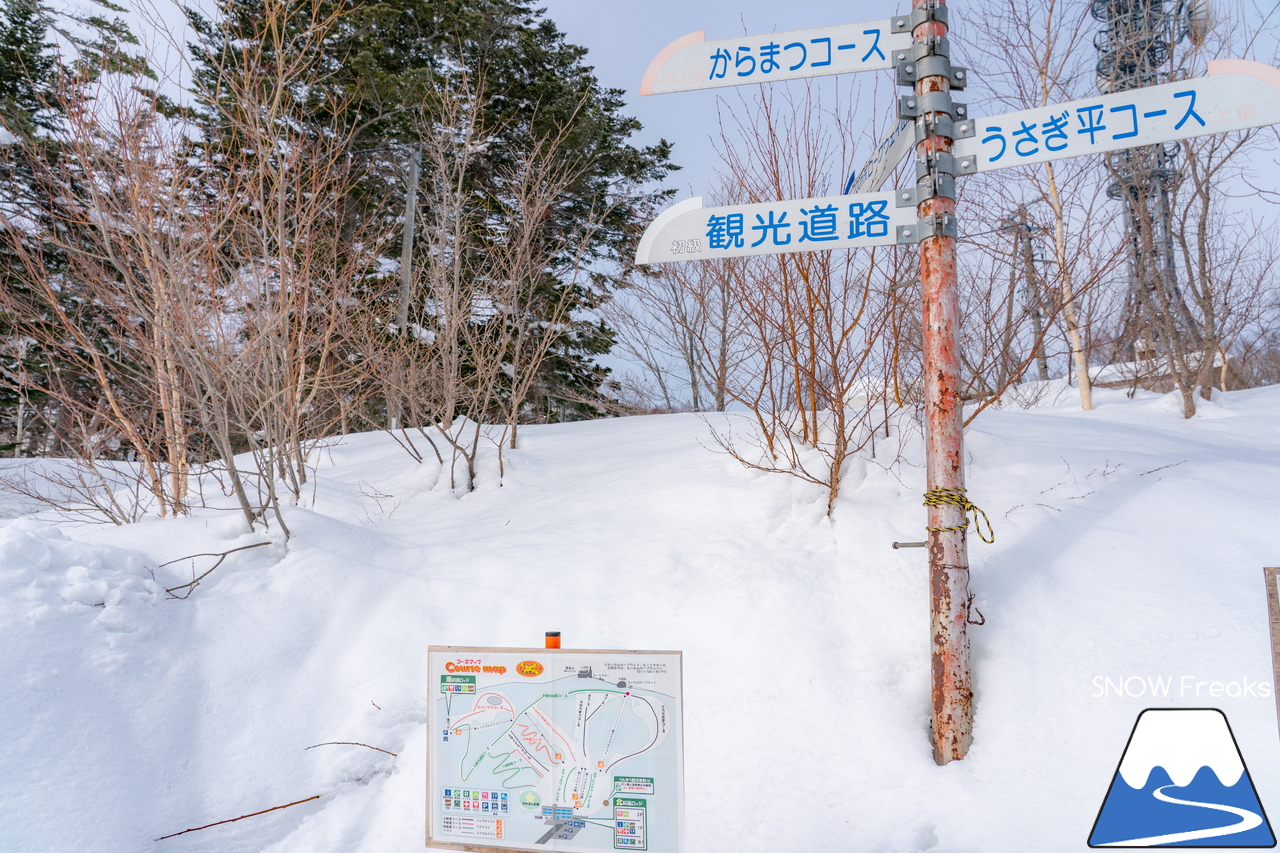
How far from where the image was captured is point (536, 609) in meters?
4.10

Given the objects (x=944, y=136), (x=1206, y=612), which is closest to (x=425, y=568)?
(x=944, y=136)

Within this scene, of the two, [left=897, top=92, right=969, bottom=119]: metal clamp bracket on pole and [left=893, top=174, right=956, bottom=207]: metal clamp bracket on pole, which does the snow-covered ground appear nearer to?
[left=893, top=174, right=956, bottom=207]: metal clamp bracket on pole

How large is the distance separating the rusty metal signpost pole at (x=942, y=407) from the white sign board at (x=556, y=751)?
122cm

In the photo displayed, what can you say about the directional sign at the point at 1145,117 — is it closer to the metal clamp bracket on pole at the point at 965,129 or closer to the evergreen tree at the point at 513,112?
the metal clamp bracket on pole at the point at 965,129

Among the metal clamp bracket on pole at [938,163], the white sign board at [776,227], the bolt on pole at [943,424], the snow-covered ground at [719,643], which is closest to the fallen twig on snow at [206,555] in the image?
the snow-covered ground at [719,643]

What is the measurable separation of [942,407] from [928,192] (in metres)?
0.92

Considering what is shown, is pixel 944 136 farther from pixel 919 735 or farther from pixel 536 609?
pixel 536 609

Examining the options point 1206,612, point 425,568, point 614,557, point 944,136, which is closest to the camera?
point 944,136

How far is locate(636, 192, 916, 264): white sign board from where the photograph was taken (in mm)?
2945

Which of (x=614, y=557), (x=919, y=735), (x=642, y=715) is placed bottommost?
(x=919, y=735)

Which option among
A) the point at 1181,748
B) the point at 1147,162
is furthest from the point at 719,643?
the point at 1147,162

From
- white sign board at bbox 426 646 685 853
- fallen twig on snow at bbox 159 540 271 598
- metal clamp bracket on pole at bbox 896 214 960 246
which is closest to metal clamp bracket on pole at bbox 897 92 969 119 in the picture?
metal clamp bracket on pole at bbox 896 214 960 246

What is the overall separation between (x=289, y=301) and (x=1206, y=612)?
19.8 feet

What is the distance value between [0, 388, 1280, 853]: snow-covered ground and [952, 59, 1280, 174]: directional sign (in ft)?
6.91
